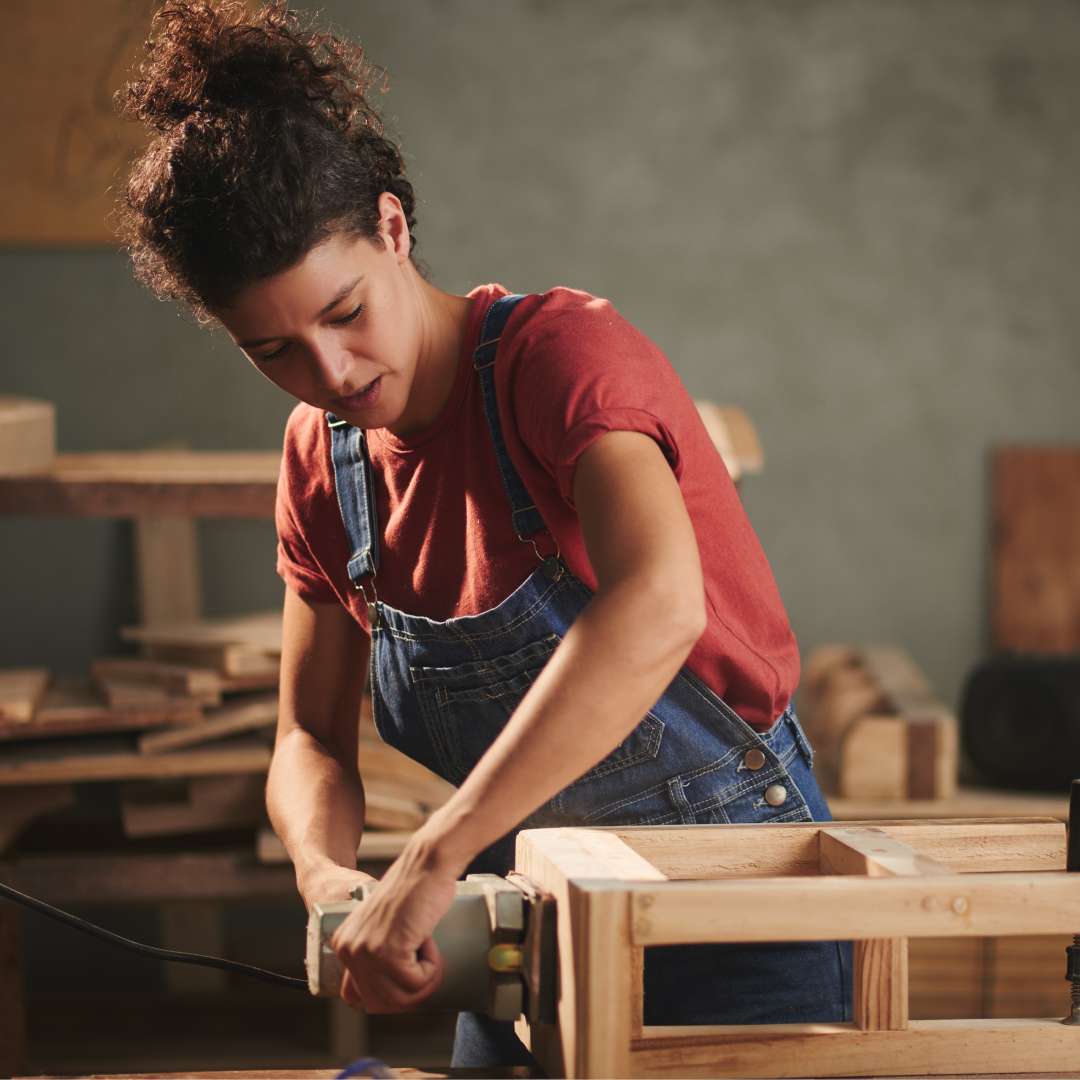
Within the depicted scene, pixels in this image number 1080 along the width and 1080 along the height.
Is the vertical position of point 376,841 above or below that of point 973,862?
below

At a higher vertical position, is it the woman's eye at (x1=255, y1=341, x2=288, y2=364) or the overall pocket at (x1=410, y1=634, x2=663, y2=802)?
the woman's eye at (x1=255, y1=341, x2=288, y2=364)

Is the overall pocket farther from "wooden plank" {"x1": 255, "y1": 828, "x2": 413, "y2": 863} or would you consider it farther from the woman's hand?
"wooden plank" {"x1": 255, "y1": 828, "x2": 413, "y2": 863}

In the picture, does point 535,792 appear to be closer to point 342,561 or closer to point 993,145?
point 342,561

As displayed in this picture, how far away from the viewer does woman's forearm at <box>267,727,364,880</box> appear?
144cm

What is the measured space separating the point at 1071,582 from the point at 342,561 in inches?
103

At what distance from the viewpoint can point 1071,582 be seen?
362 centimetres

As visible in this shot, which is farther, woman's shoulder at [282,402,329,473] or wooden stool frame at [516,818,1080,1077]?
woman's shoulder at [282,402,329,473]

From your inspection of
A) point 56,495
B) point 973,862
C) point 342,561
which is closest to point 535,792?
point 973,862

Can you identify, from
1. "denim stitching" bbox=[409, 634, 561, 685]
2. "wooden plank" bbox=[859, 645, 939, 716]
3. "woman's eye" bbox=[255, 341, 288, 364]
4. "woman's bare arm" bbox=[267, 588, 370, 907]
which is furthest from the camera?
"wooden plank" bbox=[859, 645, 939, 716]

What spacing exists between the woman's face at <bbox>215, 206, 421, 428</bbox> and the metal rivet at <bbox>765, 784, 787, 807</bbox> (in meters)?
0.51

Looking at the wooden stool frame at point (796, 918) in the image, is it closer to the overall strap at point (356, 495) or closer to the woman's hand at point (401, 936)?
the woman's hand at point (401, 936)

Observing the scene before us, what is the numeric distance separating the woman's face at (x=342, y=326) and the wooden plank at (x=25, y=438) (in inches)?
46.9

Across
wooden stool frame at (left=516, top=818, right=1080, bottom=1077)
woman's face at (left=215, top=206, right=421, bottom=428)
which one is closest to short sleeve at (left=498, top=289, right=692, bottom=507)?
woman's face at (left=215, top=206, right=421, bottom=428)

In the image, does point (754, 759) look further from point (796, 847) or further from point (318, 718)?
point (318, 718)
